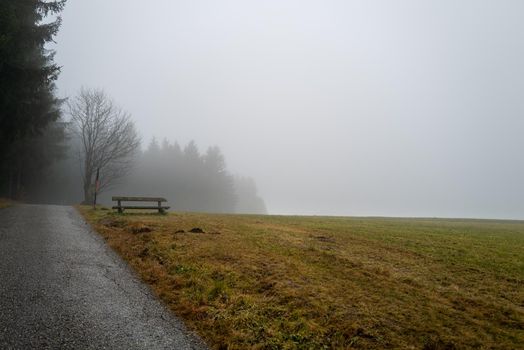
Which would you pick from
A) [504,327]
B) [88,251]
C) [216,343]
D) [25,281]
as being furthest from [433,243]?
[25,281]

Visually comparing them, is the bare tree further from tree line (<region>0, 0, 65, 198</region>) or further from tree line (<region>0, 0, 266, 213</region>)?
tree line (<region>0, 0, 65, 198</region>)

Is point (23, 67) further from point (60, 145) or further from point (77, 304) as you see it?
point (60, 145)

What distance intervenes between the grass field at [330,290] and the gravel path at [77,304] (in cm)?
45

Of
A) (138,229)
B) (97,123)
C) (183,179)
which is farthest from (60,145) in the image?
(138,229)

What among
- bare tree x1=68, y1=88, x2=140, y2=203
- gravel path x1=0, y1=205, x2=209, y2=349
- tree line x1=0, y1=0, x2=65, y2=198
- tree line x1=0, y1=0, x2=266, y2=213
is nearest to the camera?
gravel path x1=0, y1=205, x2=209, y2=349

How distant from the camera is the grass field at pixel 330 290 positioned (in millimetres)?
5211

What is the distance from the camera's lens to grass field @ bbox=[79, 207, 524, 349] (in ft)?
17.1

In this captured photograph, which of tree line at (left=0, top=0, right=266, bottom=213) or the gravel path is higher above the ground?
tree line at (left=0, top=0, right=266, bottom=213)

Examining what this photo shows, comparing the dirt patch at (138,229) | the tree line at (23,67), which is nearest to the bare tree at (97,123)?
the tree line at (23,67)

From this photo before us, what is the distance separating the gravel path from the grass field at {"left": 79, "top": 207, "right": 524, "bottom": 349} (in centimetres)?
45

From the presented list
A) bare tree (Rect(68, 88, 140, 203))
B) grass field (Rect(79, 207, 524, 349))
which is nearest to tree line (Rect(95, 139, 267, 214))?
bare tree (Rect(68, 88, 140, 203))

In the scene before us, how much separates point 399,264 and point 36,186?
5545 centimetres

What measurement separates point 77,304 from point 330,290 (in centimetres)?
488

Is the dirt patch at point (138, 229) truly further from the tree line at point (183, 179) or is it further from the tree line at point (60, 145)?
the tree line at point (183, 179)
